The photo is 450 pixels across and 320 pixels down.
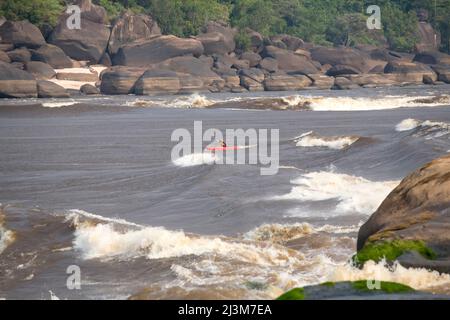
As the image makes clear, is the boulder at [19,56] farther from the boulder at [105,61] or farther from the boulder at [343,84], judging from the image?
the boulder at [343,84]

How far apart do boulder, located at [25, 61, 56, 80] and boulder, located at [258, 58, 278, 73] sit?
2004cm

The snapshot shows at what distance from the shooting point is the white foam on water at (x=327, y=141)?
30.4 meters

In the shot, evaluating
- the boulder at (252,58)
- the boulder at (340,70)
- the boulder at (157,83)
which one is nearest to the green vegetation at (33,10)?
the boulder at (157,83)

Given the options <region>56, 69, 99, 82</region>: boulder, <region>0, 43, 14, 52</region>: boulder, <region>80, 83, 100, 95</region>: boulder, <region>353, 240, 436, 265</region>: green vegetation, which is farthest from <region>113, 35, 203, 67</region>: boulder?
<region>353, 240, 436, 265</region>: green vegetation

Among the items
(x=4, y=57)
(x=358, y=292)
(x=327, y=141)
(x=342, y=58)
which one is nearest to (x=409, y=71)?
(x=342, y=58)

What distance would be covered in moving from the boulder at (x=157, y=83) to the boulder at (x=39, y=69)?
25.3ft

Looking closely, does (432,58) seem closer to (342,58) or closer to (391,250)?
(342,58)

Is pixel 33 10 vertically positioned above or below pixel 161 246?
above

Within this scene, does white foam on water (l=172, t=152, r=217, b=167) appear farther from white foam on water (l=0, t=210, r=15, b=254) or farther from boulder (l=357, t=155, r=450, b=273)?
boulder (l=357, t=155, r=450, b=273)

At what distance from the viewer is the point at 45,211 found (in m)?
18.7

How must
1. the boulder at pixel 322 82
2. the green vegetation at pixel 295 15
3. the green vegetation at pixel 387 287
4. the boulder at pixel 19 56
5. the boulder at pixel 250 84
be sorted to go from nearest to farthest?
the green vegetation at pixel 387 287 → the boulder at pixel 19 56 → the boulder at pixel 250 84 → the boulder at pixel 322 82 → the green vegetation at pixel 295 15

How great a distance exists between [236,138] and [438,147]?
448 inches

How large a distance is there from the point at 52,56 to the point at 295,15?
46592 mm

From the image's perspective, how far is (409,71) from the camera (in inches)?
3302
